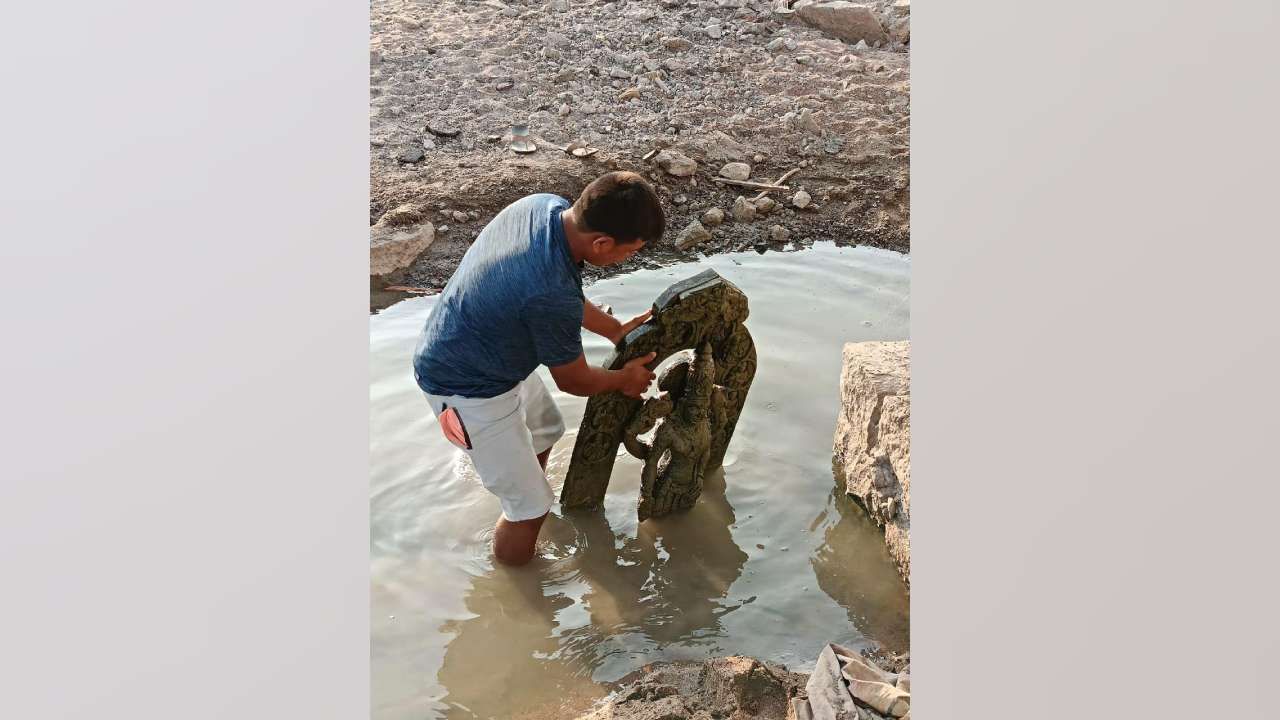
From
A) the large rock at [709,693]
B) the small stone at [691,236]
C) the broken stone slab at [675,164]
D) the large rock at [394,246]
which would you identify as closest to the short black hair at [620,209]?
the large rock at [709,693]

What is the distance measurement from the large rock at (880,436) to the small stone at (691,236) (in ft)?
7.54

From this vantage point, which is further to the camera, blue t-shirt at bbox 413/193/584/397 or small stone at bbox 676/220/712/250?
small stone at bbox 676/220/712/250

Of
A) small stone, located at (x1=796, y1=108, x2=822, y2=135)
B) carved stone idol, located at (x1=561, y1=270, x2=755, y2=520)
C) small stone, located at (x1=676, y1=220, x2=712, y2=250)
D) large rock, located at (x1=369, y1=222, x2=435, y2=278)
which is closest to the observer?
carved stone idol, located at (x1=561, y1=270, x2=755, y2=520)

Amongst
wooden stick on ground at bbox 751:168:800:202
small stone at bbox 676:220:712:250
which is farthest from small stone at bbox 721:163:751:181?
small stone at bbox 676:220:712:250

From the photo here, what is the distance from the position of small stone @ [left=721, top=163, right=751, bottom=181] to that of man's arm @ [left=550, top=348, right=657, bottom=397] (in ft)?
11.7

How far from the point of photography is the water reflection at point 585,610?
3135 millimetres

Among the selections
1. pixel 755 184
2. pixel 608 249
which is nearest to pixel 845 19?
pixel 755 184

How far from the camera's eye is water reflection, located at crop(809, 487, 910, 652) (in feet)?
11.2

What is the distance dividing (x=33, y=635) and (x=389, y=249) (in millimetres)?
4252

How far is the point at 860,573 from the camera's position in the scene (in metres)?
3.64

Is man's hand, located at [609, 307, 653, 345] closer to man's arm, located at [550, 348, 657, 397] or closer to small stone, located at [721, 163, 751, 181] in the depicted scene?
man's arm, located at [550, 348, 657, 397]

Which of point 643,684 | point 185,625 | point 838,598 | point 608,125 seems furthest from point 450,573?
point 608,125

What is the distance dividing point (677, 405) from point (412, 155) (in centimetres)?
352

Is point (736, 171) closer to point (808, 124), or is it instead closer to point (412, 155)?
point (808, 124)
